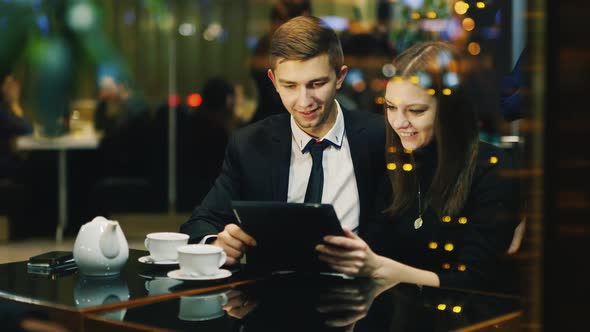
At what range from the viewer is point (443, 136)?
7.80 ft

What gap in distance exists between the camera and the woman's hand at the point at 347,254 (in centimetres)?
193

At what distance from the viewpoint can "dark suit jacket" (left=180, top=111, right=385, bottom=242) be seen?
2.52 metres

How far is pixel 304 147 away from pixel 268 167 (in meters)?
0.13

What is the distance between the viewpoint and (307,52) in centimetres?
261

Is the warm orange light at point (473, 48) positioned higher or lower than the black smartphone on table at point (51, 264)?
higher

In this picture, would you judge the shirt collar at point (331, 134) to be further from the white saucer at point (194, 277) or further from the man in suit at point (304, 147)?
the white saucer at point (194, 277)

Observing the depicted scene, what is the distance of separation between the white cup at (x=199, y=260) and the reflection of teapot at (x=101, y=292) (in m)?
0.14

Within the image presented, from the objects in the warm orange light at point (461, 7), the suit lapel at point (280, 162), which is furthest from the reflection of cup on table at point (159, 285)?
the warm orange light at point (461, 7)

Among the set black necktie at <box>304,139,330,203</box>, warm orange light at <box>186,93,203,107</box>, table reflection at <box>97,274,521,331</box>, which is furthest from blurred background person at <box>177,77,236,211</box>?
table reflection at <box>97,274,521,331</box>

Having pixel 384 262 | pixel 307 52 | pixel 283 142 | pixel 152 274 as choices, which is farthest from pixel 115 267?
pixel 307 52

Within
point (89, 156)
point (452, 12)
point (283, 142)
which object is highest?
point (452, 12)

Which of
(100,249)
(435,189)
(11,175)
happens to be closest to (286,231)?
(100,249)

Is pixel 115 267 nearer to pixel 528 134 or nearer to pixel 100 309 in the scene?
pixel 100 309

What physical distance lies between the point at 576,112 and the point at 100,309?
1030 millimetres
